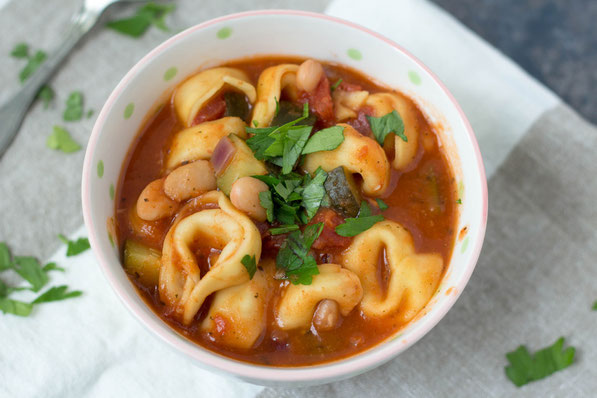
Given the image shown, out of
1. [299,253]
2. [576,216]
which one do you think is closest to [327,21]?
[299,253]

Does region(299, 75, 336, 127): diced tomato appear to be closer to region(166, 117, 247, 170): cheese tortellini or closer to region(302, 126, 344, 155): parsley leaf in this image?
→ region(302, 126, 344, 155): parsley leaf

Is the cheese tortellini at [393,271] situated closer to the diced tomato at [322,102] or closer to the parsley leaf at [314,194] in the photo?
the parsley leaf at [314,194]

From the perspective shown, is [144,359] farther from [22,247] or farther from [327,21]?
[327,21]

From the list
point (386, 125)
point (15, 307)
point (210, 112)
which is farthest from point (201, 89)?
point (15, 307)

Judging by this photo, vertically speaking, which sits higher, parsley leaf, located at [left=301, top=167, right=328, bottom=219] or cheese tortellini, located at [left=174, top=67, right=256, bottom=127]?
cheese tortellini, located at [left=174, top=67, right=256, bottom=127]

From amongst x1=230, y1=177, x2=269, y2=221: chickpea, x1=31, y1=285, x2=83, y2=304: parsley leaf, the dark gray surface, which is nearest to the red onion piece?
x1=230, y1=177, x2=269, y2=221: chickpea

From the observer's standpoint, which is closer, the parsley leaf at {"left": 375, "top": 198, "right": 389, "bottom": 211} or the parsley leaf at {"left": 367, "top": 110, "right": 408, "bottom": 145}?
the parsley leaf at {"left": 375, "top": 198, "right": 389, "bottom": 211}
